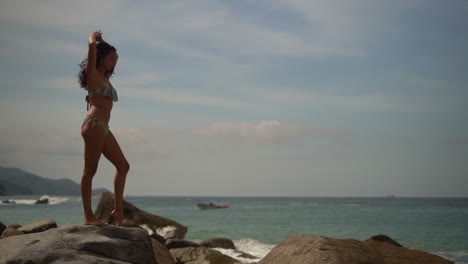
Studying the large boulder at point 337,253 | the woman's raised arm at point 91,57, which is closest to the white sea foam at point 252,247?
the large boulder at point 337,253

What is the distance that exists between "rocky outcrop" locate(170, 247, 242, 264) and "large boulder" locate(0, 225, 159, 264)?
228 inches

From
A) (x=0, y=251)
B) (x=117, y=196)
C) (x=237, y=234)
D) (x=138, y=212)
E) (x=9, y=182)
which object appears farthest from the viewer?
(x=9, y=182)

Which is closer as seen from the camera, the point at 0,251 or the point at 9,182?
the point at 0,251

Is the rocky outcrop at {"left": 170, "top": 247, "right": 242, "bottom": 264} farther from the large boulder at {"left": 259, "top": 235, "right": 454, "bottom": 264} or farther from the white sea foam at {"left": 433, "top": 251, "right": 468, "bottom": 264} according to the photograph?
the white sea foam at {"left": 433, "top": 251, "right": 468, "bottom": 264}

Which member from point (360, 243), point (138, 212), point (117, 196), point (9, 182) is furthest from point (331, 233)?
point (9, 182)

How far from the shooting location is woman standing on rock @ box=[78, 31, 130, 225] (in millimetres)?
6469

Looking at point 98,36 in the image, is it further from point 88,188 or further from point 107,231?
point 107,231

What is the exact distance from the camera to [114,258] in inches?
242

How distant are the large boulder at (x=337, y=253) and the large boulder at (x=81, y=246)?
2.20 meters

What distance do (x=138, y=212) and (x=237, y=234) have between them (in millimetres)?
15100

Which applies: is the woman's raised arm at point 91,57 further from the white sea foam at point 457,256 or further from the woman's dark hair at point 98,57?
the white sea foam at point 457,256

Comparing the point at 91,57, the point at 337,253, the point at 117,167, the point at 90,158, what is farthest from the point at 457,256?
A: the point at 91,57

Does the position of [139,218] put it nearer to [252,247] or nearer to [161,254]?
[161,254]

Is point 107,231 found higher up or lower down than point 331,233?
higher up
